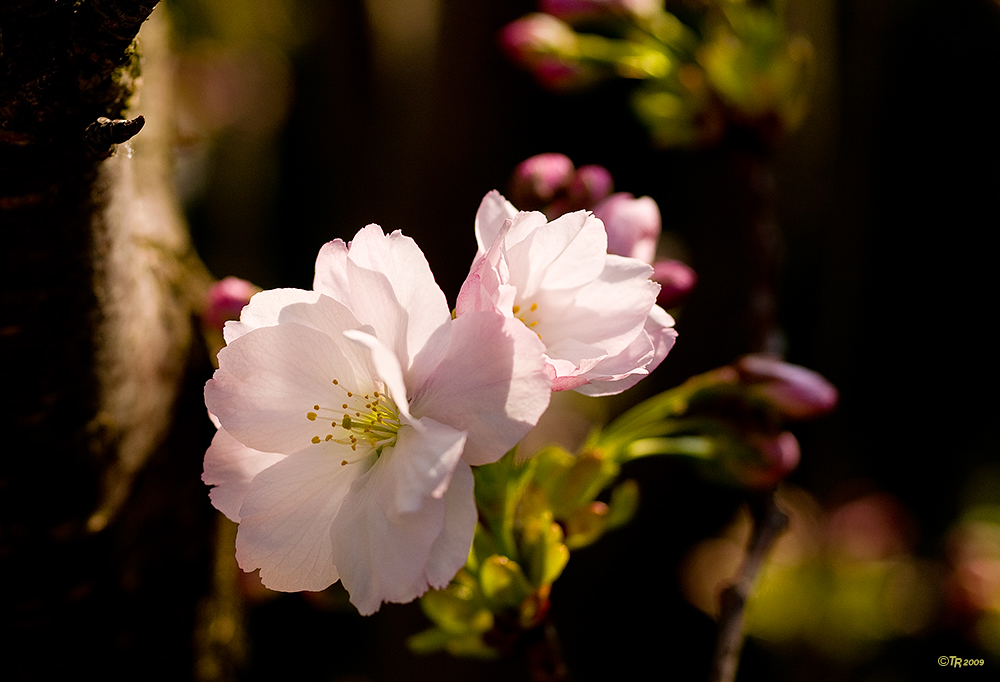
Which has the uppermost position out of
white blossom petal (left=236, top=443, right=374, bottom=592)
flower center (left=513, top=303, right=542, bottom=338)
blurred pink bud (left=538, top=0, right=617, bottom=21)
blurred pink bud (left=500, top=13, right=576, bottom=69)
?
blurred pink bud (left=538, top=0, right=617, bottom=21)

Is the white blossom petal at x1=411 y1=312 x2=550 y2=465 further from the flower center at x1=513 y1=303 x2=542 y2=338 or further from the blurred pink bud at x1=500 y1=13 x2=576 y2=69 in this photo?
the blurred pink bud at x1=500 y1=13 x2=576 y2=69

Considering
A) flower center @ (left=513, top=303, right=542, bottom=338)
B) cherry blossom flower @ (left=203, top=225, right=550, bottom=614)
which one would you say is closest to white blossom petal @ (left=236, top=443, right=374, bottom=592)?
cherry blossom flower @ (left=203, top=225, right=550, bottom=614)

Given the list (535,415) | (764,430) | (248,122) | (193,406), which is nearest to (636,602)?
→ (764,430)

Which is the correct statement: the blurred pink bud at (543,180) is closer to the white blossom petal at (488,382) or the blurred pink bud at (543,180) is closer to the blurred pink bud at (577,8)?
the white blossom petal at (488,382)

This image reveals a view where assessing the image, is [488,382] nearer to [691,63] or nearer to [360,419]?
[360,419]

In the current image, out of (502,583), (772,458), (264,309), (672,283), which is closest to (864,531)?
(772,458)

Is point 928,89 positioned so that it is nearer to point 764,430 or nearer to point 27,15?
point 764,430

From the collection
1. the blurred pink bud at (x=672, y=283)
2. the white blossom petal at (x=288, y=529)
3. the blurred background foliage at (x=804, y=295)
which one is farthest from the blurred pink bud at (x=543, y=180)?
the blurred background foliage at (x=804, y=295)
